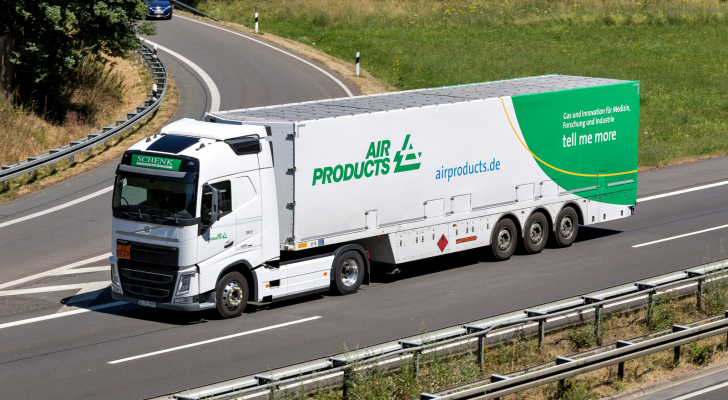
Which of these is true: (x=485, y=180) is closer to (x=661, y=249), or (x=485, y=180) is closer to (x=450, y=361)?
(x=661, y=249)

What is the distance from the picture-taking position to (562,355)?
38.1ft

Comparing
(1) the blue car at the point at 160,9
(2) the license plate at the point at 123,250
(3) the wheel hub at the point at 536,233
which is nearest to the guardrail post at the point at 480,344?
(2) the license plate at the point at 123,250

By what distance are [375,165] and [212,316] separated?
150 inches

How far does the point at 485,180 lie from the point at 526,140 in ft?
4.47

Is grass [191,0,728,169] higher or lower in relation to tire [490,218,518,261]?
higher

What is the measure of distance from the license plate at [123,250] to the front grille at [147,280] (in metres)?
0.09

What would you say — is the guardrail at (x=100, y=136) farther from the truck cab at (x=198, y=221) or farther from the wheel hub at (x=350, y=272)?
the wheel hub at (x=350, y=272)

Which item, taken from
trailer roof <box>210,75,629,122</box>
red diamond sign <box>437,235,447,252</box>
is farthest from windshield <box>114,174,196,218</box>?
red diamond sign <box>437,235,447,252</box>

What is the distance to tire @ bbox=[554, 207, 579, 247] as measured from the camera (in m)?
18.5

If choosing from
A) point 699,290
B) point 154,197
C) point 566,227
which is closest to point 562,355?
point 699,290

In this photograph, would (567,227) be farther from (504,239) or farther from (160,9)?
(160,9)

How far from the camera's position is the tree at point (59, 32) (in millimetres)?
25672

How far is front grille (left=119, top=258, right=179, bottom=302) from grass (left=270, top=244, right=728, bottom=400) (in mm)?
3930

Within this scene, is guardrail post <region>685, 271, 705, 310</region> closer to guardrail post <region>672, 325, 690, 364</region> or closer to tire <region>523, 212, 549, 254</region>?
guardrail post <region>672, 325, 690, 364</region>
